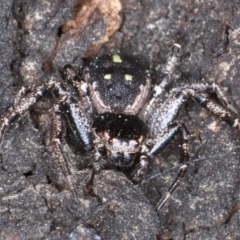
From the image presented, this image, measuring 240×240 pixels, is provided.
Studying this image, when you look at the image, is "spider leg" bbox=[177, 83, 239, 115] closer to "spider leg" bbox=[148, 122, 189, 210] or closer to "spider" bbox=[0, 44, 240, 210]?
"spider" bbox=[0, 44, 240, 210]

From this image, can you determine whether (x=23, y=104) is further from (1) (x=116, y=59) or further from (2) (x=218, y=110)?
(2) (x=218, y=110)

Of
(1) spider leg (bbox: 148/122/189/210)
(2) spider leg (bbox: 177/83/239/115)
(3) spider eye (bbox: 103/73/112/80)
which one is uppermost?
(2) spider leg (bbox: 177/83/239/115)

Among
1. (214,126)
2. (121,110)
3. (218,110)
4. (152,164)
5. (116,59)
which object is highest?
(116,59)

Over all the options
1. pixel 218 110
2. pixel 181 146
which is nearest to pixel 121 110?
pixel 181 146

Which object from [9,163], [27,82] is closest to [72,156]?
[9,163]

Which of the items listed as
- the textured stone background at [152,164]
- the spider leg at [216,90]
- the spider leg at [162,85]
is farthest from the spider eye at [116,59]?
the spider leg at [216,90]

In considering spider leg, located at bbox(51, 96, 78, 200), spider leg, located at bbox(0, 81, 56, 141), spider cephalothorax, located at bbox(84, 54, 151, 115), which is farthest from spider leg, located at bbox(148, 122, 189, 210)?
spider leg, located at bbox(0, 81, 56, 141)

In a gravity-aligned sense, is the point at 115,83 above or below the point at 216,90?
below
